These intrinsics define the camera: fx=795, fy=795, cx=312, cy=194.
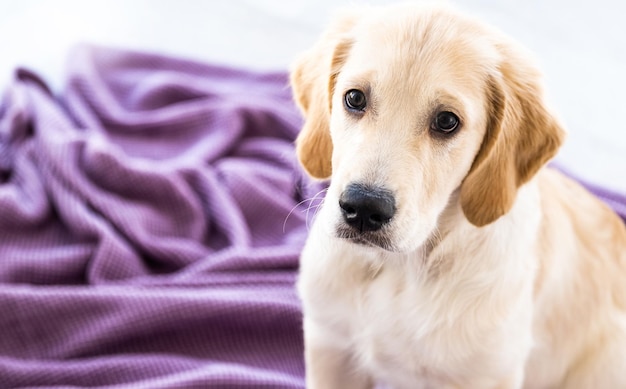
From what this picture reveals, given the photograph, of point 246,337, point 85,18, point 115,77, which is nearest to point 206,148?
point 115,77

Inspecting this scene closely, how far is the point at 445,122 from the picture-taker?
4.11 feet

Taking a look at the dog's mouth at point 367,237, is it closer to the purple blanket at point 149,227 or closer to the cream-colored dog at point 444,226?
the cream-colored dog at point 444,226

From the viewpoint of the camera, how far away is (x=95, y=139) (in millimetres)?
2291

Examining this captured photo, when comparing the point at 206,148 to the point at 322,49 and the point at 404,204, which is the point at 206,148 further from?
the point at 404,204

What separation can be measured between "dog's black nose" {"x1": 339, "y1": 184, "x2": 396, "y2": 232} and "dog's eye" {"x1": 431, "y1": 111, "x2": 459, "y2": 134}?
15 centimetres

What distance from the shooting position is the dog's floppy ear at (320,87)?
4.54 feet

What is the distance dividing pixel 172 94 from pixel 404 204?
1.64 metres

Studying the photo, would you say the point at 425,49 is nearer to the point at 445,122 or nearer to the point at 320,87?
the point at 445,122

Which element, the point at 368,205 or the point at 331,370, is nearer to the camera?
the point at 368,205

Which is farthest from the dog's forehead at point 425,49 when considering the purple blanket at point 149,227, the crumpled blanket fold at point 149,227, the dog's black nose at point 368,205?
the purple blanket at point 149,227

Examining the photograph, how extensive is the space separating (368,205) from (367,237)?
3.0 inches

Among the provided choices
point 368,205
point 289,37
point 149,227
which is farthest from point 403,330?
point 289,37

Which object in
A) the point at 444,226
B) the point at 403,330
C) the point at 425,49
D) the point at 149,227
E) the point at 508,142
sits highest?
the point at 425,49

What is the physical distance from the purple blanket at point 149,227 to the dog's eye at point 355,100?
30.5 inches
